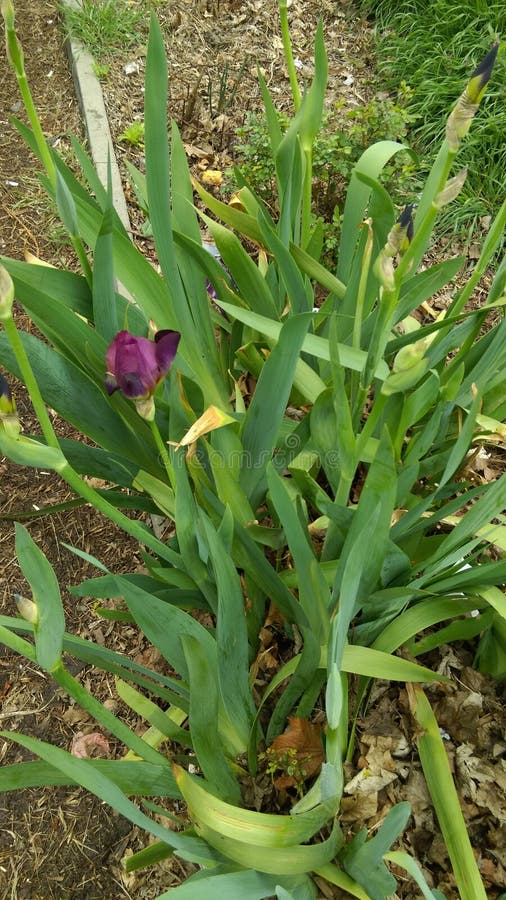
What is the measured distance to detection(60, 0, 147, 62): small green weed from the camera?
2.80 metres

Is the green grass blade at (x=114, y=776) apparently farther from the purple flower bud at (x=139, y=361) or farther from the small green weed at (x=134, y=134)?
the small green weed at (x=134, y=134)

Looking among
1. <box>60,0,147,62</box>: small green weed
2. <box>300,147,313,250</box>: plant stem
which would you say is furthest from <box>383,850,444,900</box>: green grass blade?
<box>60,0,147,62</box>: small green weed

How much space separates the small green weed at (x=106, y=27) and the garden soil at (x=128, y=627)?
8 cm

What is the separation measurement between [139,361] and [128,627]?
1.04m

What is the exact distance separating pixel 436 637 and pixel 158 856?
0.62m

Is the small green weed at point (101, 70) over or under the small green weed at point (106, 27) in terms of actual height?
under

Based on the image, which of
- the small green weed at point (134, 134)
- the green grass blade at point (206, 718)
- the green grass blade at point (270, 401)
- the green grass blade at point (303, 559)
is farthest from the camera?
the small green weed at point (134, 134)

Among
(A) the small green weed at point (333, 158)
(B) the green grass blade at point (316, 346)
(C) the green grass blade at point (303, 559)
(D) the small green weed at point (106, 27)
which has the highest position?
(D) the small green weed at point (106, 27)

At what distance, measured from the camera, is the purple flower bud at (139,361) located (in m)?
0.83

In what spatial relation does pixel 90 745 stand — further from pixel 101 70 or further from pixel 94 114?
pixel 101 70

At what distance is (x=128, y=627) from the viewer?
1.69 meters

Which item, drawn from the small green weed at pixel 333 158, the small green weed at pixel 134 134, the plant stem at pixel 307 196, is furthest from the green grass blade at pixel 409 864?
the small green weed at pixel 134 134

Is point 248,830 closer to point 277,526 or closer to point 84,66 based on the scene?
point 277,526

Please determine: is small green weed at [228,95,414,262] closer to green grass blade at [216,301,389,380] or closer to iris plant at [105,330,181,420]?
green grass blade at [216,301,389,380]
